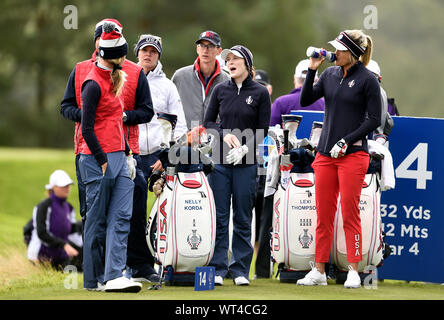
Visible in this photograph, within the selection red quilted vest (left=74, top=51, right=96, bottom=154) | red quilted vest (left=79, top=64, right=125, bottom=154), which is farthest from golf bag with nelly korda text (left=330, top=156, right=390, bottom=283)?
red quilted vest (left=74, top=51, right=96, bottom=154)

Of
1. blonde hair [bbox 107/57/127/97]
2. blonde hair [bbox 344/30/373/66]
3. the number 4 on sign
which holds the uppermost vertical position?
blonde hair [bbox 344/30/373/66]

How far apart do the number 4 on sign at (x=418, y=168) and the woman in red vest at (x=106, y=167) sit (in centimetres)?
293

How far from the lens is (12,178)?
805 inches

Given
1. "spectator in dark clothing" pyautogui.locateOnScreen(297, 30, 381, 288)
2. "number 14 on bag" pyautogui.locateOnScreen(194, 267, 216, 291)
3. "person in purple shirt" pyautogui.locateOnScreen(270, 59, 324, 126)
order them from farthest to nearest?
"person in purple shirt" pyautogui.locateOnScreen(270, 59, 324, 126)
"spectator in dark clothing" pyautogui.locateOnScreen(297, 30, 381, 288)
"number 14 on bag" pyautogui.locateOnScreen(194, 267, 216, 291)

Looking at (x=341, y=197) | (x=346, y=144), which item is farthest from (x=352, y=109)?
(x=341, y=197)

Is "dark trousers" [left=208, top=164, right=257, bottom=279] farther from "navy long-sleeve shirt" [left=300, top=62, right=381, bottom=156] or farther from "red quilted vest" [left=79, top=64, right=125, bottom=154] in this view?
"red quilted vest" [left=79, top=64, right=125, bottom=154]

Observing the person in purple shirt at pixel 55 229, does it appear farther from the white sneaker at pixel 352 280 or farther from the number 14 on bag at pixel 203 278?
the white sneaker at pixel 352 280

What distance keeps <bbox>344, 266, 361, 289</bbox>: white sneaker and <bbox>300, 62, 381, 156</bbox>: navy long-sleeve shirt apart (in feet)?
3.54

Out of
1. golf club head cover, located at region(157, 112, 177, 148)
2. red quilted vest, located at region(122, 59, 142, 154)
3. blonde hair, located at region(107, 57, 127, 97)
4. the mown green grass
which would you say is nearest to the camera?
the mown green grass

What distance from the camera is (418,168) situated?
29.3ft

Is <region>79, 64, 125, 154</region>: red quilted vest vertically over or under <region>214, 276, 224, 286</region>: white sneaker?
over

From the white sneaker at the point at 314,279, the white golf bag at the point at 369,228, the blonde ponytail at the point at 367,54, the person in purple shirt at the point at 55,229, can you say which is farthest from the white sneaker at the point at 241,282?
the person in purple shirt at the point at 55,229

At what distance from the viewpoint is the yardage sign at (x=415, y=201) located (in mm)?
8883

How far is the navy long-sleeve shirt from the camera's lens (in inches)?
310
